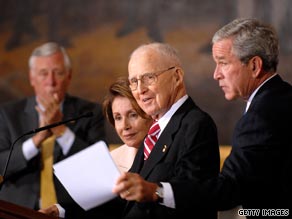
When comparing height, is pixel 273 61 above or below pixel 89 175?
above

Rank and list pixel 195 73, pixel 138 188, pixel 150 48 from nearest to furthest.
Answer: pixel 138 188, pixel 150 48, pixel 195 73

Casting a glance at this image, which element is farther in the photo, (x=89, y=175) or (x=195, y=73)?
(x=195, y=73)

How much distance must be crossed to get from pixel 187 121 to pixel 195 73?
13.4 ft

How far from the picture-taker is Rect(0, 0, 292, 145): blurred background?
7504mm

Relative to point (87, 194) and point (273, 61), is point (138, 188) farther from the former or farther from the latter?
point (273, 61)

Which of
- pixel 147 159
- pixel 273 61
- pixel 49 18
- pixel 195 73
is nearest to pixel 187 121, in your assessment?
pixel 147 159

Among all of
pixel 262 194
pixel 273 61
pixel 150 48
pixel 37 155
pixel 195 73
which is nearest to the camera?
pixel 262 194

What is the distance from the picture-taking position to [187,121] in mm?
3562

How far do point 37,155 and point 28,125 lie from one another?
383mm

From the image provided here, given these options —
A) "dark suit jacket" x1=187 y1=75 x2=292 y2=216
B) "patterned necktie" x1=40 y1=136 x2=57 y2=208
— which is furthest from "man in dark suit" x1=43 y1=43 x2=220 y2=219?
"patterned necktie" x1=40 y1=136 x2=57 y2=208

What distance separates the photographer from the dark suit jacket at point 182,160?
3.36 meters

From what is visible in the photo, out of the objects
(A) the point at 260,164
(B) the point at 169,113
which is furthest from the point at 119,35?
(A) the point at 260,164

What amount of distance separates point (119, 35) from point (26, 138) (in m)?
2.15

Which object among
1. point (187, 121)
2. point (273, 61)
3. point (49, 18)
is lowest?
point (187, 121)
